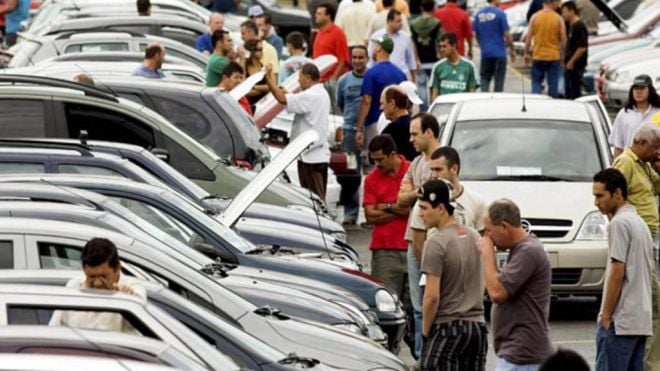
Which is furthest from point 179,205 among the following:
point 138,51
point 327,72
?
point 138,51

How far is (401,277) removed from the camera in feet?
47.3

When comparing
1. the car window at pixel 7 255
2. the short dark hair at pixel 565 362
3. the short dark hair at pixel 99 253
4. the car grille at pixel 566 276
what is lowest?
the car grille at pixel 566 276

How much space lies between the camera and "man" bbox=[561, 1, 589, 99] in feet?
97.7

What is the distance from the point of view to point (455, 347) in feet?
37.0

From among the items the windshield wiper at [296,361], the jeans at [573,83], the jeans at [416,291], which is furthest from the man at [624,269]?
the jeans at [573,83]

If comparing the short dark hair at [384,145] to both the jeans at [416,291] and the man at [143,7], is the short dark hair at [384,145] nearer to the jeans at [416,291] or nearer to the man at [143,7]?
the jeans at [416,291]

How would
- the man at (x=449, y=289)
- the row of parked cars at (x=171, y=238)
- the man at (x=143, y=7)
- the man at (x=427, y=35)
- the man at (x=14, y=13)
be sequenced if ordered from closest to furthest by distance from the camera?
the row of parked cars at (x=171, y=238) < the man at (x=449, y=289) < the man at (x=427, y=35) < the man at (x=143, y=7) < the man at (x=14, y=13)

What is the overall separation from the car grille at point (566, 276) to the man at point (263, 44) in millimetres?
7549

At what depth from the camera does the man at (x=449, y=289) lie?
438 inches

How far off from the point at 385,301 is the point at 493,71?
16755 millimetres

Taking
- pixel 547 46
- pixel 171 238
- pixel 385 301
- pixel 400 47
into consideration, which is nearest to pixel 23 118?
pixel 385 301

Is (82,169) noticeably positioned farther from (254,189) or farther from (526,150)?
(526,150)

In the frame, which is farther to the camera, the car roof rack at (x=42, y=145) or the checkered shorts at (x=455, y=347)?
the car roof rack at (x=42, y=145)

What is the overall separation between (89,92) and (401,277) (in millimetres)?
3220
